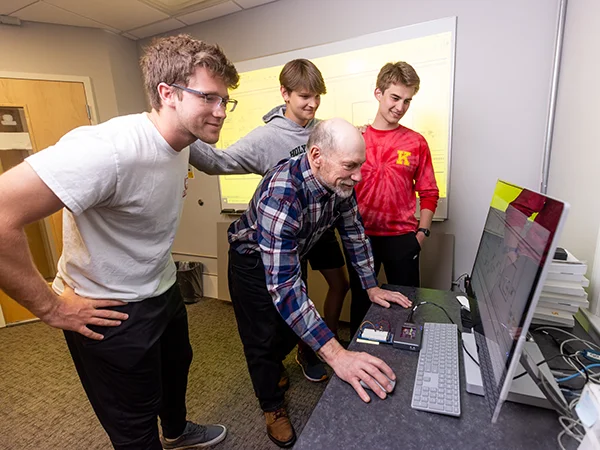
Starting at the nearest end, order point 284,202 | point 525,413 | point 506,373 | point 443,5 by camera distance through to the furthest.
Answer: point 506,373 → point 525,413 → point 284,202 → point 443,5

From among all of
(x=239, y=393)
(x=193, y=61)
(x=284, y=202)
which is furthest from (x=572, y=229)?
(x=239, y=393)

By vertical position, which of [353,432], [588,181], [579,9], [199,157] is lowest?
[353,432]

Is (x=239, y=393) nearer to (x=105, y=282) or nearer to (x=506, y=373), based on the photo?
(x=105, y=282)

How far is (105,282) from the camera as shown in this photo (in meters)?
0.97

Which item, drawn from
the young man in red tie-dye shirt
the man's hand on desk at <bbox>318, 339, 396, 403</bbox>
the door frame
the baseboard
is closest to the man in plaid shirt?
the man's hand on desk at <bbox>318, 339, 396, 403</bbox>

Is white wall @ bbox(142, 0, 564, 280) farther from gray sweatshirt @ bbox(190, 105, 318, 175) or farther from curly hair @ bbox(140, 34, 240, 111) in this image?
curly hair @ bbox(140, 34, 240, 111)

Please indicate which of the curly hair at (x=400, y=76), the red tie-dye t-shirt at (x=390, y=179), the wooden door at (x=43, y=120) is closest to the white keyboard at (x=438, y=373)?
the red tie-dye t-shirt at (x=390, y=179)

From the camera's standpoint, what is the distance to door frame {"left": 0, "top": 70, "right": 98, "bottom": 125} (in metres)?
2.63

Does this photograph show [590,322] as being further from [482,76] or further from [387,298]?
[482,76]

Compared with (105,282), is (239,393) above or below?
below

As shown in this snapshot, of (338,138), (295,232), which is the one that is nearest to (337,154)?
(338,138)

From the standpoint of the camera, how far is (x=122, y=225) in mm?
945

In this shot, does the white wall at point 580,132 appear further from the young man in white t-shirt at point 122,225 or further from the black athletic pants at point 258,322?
the young man in white t-shirt at point 122,225

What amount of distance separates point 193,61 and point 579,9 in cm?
178
